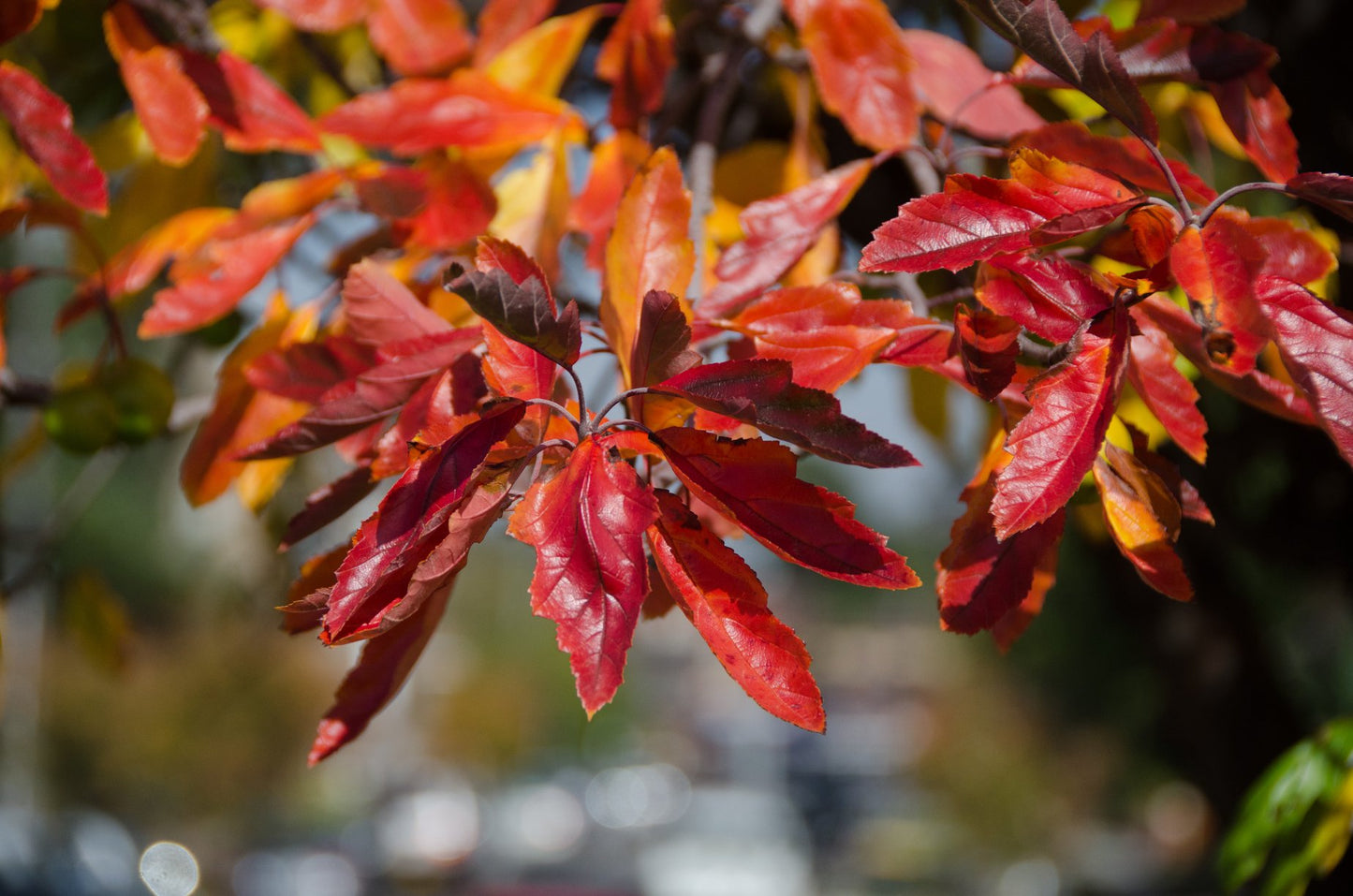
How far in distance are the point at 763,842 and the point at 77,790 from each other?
22.7 ft

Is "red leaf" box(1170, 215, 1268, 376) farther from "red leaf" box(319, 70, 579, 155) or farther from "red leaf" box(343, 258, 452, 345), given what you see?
"red leaf" box(319, 70, 579, 155)

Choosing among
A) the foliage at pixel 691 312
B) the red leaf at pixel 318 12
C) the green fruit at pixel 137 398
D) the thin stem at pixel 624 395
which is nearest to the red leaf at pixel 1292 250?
the foliage at pixel 691 312

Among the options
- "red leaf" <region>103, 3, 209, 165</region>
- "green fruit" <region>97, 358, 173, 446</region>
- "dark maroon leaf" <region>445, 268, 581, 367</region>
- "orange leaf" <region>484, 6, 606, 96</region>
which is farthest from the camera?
"green fruit" <region>97, 358, 173, 446</region>

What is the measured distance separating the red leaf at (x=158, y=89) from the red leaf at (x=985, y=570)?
57 centimetres

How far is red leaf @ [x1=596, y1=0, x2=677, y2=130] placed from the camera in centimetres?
79

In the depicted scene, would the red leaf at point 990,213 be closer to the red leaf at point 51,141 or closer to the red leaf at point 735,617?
the red leaf at point 735,617

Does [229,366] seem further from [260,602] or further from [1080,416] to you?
[260,602]

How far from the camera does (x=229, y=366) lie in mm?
763

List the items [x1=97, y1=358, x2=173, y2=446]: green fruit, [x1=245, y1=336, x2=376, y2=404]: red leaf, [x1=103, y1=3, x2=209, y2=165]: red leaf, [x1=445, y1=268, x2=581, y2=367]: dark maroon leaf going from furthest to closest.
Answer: [x1=97, y1=358, x2=173, y2=446]: green fruit → [x1=103, y1=3, x2=209, y2=165]: red leaf → [x1=245, y1=336, x2=376, y2=404]: red leaf → [x1=445, y1=268, x2=581, y2=367]: dark maroon leaf

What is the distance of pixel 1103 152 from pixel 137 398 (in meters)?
0.82

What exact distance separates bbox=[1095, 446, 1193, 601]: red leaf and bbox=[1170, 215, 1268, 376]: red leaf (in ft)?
0.25

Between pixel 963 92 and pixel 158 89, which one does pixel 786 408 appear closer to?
pixel 963 92

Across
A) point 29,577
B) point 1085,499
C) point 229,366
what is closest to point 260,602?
point 29,577

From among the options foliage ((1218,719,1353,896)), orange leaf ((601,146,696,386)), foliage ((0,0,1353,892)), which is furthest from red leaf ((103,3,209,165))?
foliage ((1218,719,1353,896))
